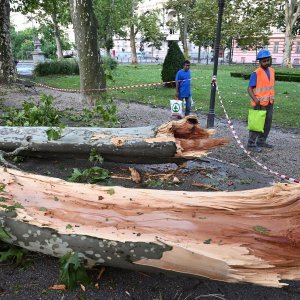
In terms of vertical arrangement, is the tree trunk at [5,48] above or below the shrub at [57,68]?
above

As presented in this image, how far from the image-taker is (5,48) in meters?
14.8

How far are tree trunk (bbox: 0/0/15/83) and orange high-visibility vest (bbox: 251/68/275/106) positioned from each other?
41.0ft

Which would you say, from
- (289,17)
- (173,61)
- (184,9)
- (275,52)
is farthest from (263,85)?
(275,52)

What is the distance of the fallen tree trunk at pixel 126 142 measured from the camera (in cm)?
379

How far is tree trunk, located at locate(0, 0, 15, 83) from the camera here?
14.7 m

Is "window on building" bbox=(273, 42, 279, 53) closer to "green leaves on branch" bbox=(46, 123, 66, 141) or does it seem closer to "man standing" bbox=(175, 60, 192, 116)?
"man standing" bbox=(175, 60, 192, 116)

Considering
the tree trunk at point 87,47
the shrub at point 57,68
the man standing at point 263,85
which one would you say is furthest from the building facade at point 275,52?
the man standing at point 263,85

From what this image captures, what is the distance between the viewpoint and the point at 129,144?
12.9 feet

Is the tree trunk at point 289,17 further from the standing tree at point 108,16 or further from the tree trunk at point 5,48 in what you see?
the tree trunk at point 5,48

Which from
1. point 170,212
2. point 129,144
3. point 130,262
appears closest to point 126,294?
point 130,262

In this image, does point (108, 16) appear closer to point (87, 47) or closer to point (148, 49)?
point (87, 47)

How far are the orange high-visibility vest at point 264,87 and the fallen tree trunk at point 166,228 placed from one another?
3198 millimetres

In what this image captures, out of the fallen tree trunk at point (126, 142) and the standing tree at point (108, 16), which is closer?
the fallen tree trunk at point (126, 142)

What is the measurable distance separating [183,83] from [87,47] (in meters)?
3.02
